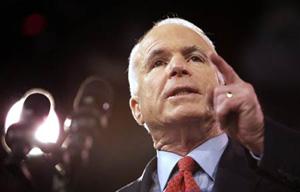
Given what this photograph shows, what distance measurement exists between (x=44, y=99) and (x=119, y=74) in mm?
1823

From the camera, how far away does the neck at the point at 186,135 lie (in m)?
2.09

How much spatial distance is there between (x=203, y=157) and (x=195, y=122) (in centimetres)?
16

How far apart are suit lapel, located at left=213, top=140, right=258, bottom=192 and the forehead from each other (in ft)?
1.77

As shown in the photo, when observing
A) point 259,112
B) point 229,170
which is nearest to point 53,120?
point 229,170

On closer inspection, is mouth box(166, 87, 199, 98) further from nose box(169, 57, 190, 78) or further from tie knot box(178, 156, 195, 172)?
tie knot box(178, 156, 195, 172)

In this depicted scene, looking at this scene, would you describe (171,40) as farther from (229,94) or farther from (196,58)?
(229,94)

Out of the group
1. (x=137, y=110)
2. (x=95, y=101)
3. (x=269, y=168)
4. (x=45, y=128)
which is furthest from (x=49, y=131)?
(x=269, y=168)

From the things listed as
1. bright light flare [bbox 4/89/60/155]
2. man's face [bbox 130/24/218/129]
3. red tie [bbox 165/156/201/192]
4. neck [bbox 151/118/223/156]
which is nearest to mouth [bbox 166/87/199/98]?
man's face [bbox 130/24/218/129]

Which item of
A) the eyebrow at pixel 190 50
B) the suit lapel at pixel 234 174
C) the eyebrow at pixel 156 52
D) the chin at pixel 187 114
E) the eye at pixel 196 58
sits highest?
the eyebrow at pixel 156 52

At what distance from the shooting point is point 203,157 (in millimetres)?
1980

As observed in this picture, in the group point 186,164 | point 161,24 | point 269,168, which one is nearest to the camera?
point 269,168

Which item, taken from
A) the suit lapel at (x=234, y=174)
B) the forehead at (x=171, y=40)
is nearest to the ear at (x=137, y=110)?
the forehead at (x=171, y=40)

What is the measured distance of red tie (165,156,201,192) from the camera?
6.02ft

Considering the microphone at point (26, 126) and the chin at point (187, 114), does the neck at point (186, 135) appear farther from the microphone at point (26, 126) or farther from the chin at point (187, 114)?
the microphone at point (26, 126)
